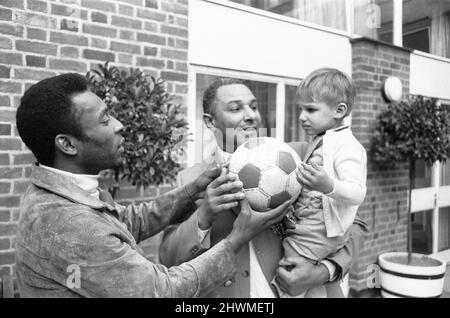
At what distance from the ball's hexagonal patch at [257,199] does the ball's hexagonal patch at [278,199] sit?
0.02 meters

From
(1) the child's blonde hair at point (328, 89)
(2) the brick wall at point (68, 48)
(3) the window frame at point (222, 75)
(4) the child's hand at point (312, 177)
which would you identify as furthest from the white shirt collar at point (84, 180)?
(3) the window frame at point (222, 75)

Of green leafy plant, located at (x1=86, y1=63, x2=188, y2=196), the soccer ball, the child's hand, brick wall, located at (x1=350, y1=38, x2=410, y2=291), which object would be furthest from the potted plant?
the soccer ball

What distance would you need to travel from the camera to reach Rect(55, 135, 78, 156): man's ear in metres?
1.38

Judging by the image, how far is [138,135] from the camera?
8.03 ft

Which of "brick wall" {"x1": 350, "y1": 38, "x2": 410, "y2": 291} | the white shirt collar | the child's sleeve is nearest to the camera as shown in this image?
the white shirt collar

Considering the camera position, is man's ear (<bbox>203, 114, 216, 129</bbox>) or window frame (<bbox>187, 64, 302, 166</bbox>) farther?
window frame (<bbox>187, 64, 302, 166</bbox>)

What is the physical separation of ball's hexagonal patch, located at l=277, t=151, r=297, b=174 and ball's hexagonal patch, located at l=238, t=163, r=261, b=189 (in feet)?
0.33

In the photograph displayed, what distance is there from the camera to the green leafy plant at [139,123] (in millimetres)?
2420

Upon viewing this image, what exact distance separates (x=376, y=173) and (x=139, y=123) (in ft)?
12.1

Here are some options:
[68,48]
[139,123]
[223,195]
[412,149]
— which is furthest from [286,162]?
[412,149]

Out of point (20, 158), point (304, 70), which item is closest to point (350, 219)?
point (20, 158)

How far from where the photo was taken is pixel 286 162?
1.51 m

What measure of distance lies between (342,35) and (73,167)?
4.36 meters

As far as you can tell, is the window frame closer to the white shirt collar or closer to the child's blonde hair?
the child's blonde hair
